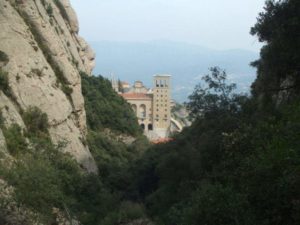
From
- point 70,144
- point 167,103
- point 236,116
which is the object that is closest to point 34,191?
point 236,116

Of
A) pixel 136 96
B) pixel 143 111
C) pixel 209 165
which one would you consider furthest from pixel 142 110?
pixel 209 165

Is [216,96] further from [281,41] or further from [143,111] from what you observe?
[143,111]

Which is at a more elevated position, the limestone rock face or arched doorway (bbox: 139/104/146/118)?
arched doorway (bbox: 139/104/146/118)

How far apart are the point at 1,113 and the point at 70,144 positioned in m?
8.28

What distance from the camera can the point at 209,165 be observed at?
24.2 m

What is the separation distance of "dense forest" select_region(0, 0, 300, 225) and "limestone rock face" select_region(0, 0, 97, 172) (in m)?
1.33

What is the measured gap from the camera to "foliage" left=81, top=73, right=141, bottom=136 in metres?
53.5

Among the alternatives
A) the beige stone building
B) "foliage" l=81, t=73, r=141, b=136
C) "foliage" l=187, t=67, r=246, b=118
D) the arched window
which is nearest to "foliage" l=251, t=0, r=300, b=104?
"foliage" l=187, t=67, r=246, b=118

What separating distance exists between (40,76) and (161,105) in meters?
73.1

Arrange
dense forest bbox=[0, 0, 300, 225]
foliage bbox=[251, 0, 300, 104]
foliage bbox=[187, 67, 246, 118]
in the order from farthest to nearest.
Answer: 1. foliage bbox=[187, 67, 246, 118]
2. foliage bbox=[251, 0, 300, 104]
3. dense forest bbox=[0, 0, 300, 225]

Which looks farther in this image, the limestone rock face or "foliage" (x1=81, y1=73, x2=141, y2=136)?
"foliage" (x1=81, y1=73, x2=141, y2=136)

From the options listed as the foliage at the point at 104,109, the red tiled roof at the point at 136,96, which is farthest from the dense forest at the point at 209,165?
the red tiled roof at the point at 136,96

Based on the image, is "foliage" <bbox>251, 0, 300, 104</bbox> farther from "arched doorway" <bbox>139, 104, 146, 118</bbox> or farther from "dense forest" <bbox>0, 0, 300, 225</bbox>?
"arched doorway" <bbox>139, 104, 146, 118</bbox>

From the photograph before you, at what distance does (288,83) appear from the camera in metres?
22.5
